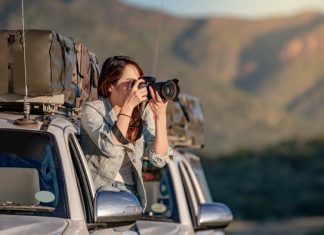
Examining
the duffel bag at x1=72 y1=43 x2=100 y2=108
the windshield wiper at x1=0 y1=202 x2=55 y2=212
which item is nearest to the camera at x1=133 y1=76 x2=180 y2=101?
Result: the windshield wiper at x1=0 y1=202 x2=55 y2=212

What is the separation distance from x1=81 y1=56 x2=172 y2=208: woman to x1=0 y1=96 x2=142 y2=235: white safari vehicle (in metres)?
0.14

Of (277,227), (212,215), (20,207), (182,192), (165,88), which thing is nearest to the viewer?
(20,207)

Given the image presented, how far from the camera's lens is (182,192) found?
34.7 ft

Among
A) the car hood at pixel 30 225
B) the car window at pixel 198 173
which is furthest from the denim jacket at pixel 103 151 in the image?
the car window at pixel 198 173

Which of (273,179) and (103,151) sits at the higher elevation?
(103,151)

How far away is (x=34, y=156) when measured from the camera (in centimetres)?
687

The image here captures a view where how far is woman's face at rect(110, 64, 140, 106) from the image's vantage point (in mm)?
7289

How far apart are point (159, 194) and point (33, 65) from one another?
385cm

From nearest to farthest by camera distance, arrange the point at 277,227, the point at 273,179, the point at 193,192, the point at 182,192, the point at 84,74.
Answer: the point at 84,74 → the point at 182,192 → the point at 193,192 → the point at 277,227 → the point at 273,179

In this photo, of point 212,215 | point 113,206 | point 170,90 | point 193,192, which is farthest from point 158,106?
point 193,192

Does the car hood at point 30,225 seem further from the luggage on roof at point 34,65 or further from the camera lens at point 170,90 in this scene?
the camera lens at point 170,90

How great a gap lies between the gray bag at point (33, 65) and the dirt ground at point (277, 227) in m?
44.2

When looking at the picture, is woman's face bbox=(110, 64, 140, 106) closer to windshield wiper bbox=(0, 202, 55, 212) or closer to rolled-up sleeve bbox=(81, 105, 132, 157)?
rolled-up sleeve bbox=(81, 105, 132, 157)

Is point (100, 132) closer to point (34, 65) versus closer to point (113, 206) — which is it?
point (34, 65)
